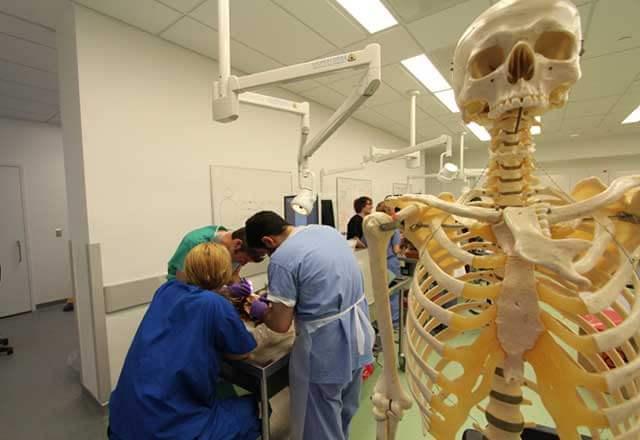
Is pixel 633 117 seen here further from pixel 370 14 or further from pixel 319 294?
pixel 319 294

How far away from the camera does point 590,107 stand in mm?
4086

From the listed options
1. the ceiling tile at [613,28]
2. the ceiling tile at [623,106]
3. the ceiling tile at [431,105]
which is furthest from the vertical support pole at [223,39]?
the ceiling tile at [623,106]

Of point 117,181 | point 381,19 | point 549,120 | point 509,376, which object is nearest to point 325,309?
point 509,376

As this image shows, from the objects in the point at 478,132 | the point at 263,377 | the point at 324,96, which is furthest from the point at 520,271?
the point at 478,132

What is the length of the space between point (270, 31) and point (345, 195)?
266 cm

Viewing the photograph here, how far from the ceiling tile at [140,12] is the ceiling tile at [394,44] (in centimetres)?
134

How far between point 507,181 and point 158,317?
4.08 ft

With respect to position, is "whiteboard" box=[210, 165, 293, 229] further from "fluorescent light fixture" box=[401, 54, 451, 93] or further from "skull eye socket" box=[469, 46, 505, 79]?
"skull eye socket" box=[469, 46, 505, 79]

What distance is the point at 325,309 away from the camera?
1.27 meters

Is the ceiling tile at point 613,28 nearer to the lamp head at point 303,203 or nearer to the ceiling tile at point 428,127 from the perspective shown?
the ceiling tile at point 428,127

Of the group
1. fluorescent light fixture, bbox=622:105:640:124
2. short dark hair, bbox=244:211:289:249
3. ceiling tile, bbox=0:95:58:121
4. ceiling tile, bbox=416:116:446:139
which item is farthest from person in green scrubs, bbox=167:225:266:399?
fluorescent light fixture, bbox=622:105:640:124

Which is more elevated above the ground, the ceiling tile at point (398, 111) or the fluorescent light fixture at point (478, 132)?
the ceiling tile at point (398, 111)

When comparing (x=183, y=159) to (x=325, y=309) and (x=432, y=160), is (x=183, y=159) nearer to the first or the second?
(x=325, y=309)

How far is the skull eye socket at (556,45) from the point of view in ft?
2.31
